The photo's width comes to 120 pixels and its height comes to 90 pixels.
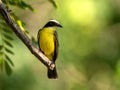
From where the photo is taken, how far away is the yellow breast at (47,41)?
5301 millimetres

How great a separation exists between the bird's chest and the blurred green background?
3553 millimetres

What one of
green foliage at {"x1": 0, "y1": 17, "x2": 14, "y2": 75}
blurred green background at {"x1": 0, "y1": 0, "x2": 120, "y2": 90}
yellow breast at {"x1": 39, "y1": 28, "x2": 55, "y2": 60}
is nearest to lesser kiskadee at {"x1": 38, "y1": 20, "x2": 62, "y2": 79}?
yellow breast at {"x1": 39, "y1": 28, "x2": 55, "y2": 60}

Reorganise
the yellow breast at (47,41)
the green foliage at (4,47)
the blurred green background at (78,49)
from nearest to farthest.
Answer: the green foliage at (4,47), the yellow breast at (47,41), the blurred green background at (78,49)

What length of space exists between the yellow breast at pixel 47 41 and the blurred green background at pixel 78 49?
3547 millimetres

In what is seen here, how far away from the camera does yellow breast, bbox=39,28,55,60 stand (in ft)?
17.4

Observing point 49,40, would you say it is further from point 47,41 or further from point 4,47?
point 4,47

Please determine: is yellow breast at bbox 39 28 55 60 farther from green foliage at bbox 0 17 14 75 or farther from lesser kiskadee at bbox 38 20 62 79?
green foliage at bbox 0 17 14 75

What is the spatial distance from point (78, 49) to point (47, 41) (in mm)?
5059

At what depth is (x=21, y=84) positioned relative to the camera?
9.48 metres

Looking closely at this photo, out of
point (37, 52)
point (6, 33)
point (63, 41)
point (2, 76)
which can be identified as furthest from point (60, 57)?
point (37, 52)

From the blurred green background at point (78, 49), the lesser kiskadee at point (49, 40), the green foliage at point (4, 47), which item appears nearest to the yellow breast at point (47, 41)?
the lesser kiskadee at point (49, 40)

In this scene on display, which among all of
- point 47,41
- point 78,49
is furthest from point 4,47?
point 78,49

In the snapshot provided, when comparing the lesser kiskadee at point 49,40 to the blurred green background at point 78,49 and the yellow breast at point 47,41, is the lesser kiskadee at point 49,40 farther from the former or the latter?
the blurred green background at point 78,49

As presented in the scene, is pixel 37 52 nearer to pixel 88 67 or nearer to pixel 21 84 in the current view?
pixel 21 84
